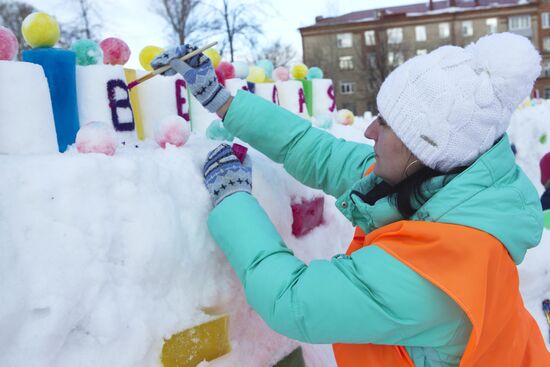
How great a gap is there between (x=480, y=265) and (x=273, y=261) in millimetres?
479

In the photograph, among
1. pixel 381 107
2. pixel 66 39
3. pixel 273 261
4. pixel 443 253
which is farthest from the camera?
pixel 66 39

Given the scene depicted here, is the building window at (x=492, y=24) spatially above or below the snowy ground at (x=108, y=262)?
above

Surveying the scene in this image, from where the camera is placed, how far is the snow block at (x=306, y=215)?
188 centimetres

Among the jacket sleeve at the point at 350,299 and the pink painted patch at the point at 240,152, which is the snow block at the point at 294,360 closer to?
the jacket sleeve at the point at 350,299

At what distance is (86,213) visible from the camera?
1198 millimetres

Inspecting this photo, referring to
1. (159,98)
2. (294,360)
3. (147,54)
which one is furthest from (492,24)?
(294,360)

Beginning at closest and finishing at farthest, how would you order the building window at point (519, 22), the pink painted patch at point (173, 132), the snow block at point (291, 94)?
the pink painted patch at point (173, 132), the snow block at point (291, 94), the building window at point (519, 22)

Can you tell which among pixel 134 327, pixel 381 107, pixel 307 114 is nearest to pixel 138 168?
pixel 134 327

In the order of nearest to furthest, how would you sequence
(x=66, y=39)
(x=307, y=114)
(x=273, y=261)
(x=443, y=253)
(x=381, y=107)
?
(x=443, y=253)
(x=273, y=261)
(x=381, y=107)
(x=307, y=114)
(x=66, y=39)

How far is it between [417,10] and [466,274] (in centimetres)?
3525

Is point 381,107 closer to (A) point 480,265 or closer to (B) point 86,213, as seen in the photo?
(A) point 480,265

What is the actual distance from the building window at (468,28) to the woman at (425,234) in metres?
33.5

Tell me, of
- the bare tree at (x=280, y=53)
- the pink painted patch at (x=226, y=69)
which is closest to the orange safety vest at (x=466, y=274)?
the pink painted patch at (x=226, y=69)

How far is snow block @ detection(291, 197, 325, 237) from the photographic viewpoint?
6.15 feet
